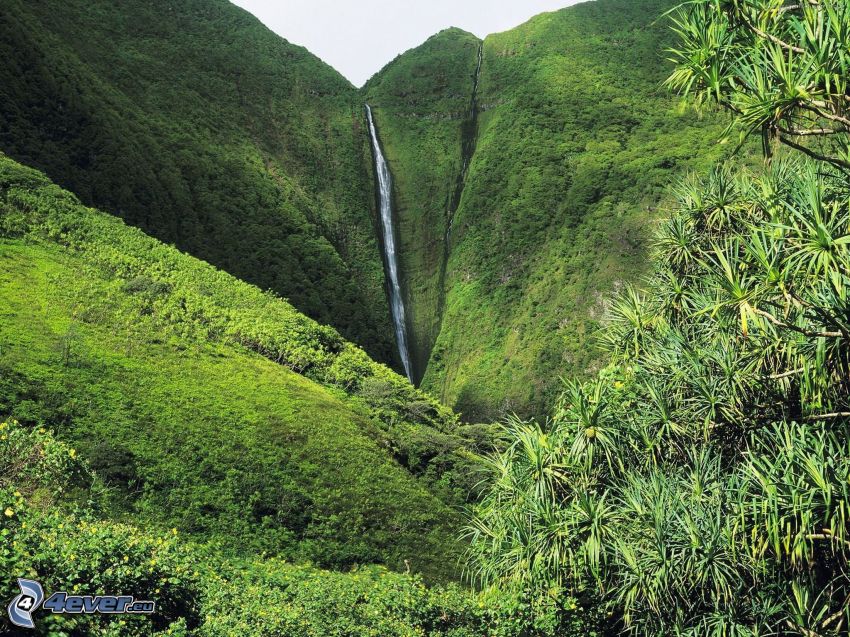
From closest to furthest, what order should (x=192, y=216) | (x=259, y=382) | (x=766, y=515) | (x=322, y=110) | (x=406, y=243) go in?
(x=766, y=515) → (x=259, y=382) → (x=192, y=216) → (x=406, y=243) → (x=322, y=110)

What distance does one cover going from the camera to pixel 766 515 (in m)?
9.25

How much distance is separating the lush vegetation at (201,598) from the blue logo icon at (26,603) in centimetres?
11

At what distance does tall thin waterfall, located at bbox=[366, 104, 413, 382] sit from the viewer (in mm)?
68500

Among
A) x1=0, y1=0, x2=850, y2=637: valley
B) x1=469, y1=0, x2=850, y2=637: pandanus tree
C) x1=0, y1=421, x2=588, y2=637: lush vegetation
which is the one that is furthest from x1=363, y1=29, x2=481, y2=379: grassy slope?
x1=0, y1=421, x2=588, y2=637: lush vegetation

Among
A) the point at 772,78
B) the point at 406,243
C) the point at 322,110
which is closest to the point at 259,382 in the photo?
the point at 772,78

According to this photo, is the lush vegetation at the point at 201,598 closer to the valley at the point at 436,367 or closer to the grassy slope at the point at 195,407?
the valley at the point at 436,367

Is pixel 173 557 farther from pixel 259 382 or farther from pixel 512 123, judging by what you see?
pixel 512 123

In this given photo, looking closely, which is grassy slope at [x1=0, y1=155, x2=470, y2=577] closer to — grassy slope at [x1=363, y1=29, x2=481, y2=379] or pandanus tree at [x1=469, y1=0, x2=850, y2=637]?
pandanus tree at [x1=469, y1=0, x2=850, y2=637]

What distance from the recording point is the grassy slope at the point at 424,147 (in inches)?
2872

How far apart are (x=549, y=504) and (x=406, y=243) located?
6776 cm

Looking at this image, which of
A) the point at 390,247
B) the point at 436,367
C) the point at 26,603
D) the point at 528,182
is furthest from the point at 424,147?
the point at 26,603

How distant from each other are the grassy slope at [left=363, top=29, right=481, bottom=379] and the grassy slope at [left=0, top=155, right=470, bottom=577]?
3561 cm

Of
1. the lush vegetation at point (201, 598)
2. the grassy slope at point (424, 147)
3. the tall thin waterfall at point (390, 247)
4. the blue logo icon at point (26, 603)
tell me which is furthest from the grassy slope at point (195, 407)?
the grassy slope at point (424, 147)

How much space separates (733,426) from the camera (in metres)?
11.3
